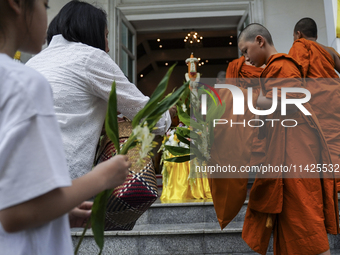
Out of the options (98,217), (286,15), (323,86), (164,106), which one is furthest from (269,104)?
(286,15)

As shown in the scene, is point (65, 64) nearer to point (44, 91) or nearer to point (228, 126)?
point (44, 91)

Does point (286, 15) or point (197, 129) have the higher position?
point (286, 15)

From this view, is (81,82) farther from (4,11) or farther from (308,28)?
(308,28)

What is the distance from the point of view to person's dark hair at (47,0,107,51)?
1.13 meters

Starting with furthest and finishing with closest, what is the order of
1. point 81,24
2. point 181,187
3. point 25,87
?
1. point 181,187
2. point 81,24
3. point 25,87

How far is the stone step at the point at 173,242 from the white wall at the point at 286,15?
2935 millimetres

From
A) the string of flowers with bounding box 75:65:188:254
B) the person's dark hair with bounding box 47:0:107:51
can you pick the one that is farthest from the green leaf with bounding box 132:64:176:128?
the person's dark hair with bounding box 47:0:107:51

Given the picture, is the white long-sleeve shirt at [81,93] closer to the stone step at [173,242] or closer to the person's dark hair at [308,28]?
the stone step at [173,242]

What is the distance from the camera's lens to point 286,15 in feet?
14.7

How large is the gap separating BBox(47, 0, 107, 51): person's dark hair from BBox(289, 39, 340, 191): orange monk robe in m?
1.41

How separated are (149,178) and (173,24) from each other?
4532 millimetres

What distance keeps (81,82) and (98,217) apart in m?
0.51

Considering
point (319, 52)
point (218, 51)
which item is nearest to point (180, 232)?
point (319, 52)

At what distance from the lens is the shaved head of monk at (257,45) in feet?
6.66
